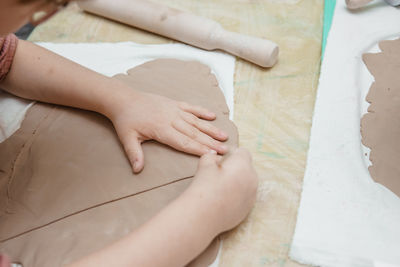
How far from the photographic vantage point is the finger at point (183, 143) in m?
0.91

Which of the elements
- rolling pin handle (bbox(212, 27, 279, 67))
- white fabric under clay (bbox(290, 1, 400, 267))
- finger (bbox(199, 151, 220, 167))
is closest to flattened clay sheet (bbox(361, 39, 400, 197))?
white fabric under clay (bbox(290, 1, 400, 267))

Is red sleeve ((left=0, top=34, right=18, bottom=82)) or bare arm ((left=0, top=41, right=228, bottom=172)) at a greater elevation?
red sleeve ((left=0, top=34, right=18, bottom=82))

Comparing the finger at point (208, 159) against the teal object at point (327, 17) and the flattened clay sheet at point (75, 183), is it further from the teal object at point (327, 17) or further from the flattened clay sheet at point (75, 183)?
the teal object at point (327, 17)

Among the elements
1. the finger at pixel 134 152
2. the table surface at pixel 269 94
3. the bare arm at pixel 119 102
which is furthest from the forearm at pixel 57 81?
the table surface at pixel 269 94

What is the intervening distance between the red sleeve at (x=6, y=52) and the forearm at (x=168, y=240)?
1.91 ft

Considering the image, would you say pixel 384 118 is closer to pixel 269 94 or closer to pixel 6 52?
pixel 269 94

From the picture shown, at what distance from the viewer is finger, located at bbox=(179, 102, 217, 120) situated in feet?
3.21

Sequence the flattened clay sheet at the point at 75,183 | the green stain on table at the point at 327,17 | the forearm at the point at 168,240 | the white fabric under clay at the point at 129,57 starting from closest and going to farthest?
the forearm at the point at 168,240 → the flattened clay sheet at the point at 75,183 → the white fabric under clay at the point at 129,57 → the green stain on table at the point at 327,17

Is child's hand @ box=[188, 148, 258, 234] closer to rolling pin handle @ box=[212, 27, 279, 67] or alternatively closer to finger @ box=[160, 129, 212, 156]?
finger @ box=[160, 129, 212, 156]

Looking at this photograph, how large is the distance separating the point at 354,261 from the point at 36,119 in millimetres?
837

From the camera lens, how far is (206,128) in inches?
37.3

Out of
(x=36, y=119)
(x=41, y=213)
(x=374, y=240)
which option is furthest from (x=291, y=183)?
(x=36, y=119)

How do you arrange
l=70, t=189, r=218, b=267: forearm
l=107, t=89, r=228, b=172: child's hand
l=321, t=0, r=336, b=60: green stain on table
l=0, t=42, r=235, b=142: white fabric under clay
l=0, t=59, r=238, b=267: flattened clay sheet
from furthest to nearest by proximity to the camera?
l=321, t=0, r=336, b=60: green stain on table < l=0, t=42, r=235, b=142: white fabric under clay < l=107, t=89, r=228, b=172: child's hand < l=0, t=59, r=238, b=267: flattened clay sheet < l=70, t=189, r=218, b=267: forearm

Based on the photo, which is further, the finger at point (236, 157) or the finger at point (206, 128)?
the finger at point (206, 128)
